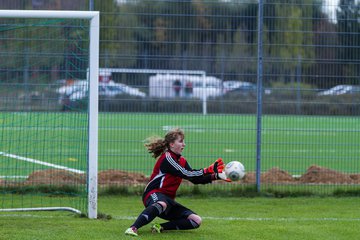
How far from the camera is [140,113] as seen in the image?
12758mm

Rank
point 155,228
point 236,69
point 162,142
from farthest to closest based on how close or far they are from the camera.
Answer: point 236,69, point 162,142, point 155,228

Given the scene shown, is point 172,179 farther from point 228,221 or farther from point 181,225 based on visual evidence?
point 228,221

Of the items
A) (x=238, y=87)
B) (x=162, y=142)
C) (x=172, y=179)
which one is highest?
(x=238, y=87)

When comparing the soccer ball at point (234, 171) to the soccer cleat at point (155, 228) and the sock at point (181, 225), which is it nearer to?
the sock at point (181, 225)

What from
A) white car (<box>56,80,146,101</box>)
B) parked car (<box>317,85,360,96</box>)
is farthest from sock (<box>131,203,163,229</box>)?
parked car (<box>317,85,360,96</box>)

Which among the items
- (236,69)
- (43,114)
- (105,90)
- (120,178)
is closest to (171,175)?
(43,114)

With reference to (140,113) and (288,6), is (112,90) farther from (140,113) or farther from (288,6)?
(288,6)

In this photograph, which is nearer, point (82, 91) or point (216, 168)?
point (216, 168)

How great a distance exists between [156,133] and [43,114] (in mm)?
3092

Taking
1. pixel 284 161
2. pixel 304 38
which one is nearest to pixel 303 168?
pixel 284 161

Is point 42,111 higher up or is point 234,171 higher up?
point 42,111

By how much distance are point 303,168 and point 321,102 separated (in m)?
2.15

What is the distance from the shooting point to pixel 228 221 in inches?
379

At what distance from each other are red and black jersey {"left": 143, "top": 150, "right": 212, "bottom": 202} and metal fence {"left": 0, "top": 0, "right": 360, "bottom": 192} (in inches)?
149
